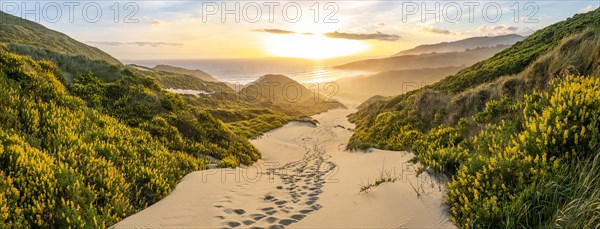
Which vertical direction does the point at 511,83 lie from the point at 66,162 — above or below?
above

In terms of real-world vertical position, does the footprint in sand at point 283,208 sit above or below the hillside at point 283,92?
below

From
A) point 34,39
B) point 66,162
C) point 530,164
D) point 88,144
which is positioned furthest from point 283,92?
point 530,164

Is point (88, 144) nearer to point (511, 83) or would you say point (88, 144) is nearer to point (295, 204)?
point (295, 204)

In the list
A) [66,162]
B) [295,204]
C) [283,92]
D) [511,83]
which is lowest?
[295,204]

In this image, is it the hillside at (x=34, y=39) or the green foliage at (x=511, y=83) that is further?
the hillside at (x=34, y=39)

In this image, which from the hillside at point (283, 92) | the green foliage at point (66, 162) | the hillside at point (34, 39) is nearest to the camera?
the green foliage at point (66, 162)

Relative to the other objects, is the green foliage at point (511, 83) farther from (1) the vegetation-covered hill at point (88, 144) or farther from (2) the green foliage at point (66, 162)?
(2) the green foliage at point (66, 162)

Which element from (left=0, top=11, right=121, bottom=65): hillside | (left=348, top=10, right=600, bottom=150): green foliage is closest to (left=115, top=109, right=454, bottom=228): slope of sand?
(left=348, top=10, right=600, bottom=150): green foliage

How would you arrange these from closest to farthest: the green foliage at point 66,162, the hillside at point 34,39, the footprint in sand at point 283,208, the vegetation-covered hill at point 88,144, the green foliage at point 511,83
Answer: the green foliage at point 66,162, the vegetation-covered hill at point 88,144, the footprint in sand at point 283,208, the green foliage at point 511,83, the hillside at point 34,39

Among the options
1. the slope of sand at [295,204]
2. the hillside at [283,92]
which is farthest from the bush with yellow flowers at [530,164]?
the hillside at [283,92]

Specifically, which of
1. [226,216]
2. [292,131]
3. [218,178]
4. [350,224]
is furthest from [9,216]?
[292,131]

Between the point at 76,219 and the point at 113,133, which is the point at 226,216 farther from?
the point at 113,133
